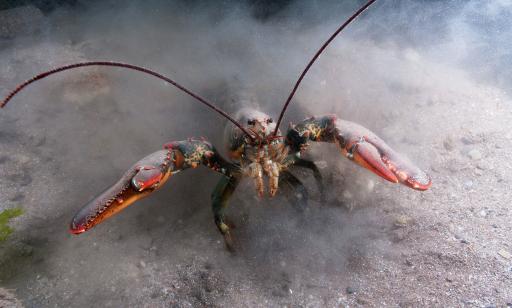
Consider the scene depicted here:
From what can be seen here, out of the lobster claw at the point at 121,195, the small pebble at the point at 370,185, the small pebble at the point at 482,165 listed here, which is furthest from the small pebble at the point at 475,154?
the lobster claw at the point at 121,195

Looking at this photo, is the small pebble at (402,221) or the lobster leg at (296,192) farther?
the lobster leg at (296,192)

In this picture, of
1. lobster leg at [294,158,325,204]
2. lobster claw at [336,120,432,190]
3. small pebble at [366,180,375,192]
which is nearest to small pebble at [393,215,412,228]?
small pebble at [366,180,375,192]

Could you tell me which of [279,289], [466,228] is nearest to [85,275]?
[279,289]

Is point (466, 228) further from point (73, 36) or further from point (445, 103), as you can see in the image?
point (73, 36)

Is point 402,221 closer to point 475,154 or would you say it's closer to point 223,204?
point 475,154

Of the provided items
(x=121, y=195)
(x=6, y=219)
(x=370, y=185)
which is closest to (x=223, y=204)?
(x=121, y=195)

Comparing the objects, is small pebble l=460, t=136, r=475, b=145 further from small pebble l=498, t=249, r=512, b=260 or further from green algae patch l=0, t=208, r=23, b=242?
green algae patch l=0, t=208, r=23, b=242

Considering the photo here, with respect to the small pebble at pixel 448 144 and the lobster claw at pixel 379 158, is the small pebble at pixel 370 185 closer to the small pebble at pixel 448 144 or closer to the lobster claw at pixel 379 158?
the lobster claw at pixel 379 158
